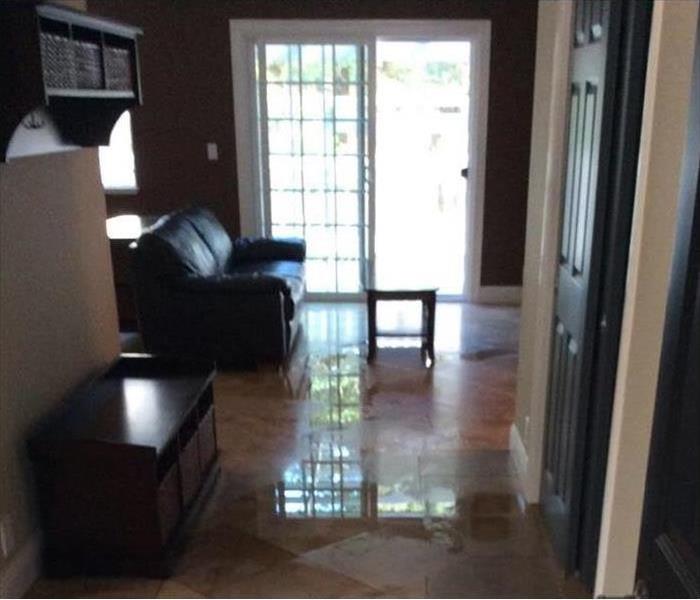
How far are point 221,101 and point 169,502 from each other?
12.9 feet

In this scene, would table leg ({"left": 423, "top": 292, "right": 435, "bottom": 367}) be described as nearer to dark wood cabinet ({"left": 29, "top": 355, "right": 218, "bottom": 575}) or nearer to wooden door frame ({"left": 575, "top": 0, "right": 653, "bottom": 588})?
dark wood cabinet ({"left": 29, "top": 355, "right": 218, "bottom": 575})

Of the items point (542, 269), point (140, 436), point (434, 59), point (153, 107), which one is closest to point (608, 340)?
point (542, 269)

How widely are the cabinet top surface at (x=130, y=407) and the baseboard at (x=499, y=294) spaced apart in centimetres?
348

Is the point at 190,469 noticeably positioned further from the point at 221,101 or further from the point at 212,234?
the point at 221,101

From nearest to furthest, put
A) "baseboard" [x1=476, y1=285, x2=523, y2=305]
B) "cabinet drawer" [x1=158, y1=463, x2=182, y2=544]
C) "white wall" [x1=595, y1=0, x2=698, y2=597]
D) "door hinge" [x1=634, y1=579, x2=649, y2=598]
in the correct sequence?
1. "door hinge" [x1=634, y1=579, x2=649, y2=598]
2. "white wall" [x1=595, y1=0, x2=698, y2=597]
3. "cabinet drawer" [x1=158, y1=463, x2=182, y2=544]
4. "baseboard" [x1=476, y1=285, x2=523, y2=305]

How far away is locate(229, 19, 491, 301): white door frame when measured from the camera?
18.4 feet

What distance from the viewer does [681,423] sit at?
1072 millimetres

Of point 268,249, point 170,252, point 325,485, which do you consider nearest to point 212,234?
point 268,249

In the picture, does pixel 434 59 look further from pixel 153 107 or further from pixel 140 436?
pixel 140 436

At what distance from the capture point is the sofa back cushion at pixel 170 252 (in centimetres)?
439

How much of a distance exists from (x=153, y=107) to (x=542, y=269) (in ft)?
13.1

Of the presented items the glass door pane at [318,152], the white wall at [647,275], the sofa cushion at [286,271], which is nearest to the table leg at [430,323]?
the sofa cushion at [286,271]

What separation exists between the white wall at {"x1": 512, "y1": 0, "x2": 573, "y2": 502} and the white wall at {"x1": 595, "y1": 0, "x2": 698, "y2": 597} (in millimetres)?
1031

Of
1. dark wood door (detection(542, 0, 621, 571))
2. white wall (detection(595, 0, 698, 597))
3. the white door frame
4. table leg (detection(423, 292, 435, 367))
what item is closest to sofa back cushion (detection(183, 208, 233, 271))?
the white door frame
